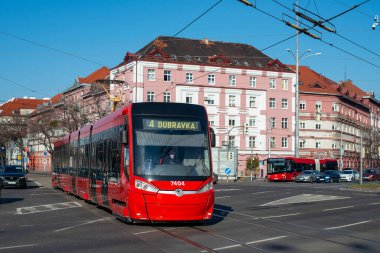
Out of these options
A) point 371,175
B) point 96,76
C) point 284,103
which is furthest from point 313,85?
point 96,76

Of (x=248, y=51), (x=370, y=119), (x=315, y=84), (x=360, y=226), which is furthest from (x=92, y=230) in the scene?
(x=370, y=119)

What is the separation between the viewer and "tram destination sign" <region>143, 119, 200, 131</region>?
1580 centimetres

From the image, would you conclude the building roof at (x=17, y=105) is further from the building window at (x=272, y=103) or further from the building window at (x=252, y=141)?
the building window at (x=272, y=103)

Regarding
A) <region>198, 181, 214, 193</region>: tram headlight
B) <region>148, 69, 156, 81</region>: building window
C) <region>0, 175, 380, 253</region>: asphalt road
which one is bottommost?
<region>0, 175, 380, 253</region>: asphalt road

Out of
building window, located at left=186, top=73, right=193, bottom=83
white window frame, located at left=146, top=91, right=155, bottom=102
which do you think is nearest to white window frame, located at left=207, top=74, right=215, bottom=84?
building window, located at left=186, top=73, right=193, bottom=83

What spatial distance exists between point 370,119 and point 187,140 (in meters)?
Answer: 109

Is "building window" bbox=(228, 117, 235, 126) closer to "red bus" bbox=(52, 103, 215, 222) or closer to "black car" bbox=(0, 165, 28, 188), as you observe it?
"black car" bbox=(0, 165, 28, 188)

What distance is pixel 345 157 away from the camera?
9888cm

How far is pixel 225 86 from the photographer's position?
3120 inches

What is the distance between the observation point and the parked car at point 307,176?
63.0 m

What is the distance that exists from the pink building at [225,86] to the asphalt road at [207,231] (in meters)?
52.4

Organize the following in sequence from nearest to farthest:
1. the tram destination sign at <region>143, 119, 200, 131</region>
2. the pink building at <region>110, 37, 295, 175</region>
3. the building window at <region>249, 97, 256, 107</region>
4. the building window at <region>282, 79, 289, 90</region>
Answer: the tram destination sign at <region>143, 119, 200, 131</region> < the pink building at <region>110, 37, 295, 175</region> < the building window at <region>249, 97, 256, 107</region> < the building window at <region>282, 79, 289, 90</region>

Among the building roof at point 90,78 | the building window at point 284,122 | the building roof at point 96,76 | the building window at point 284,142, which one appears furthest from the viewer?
A: the building roof at point 96,76

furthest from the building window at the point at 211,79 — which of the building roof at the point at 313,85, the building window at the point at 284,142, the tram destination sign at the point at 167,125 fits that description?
the tram destination sign at the point at 167,125
